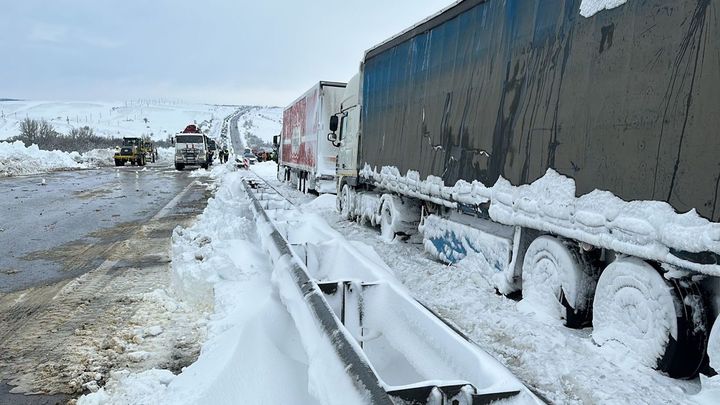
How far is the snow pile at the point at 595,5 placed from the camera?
389 cm

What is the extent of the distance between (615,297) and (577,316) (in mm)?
661

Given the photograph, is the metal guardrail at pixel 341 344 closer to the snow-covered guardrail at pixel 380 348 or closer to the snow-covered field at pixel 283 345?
the snow-covered guardrail at pixel 380 348

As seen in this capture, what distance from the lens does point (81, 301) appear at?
5.32 metres

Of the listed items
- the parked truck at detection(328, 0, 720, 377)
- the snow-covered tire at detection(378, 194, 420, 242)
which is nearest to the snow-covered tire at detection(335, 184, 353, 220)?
the snow-covered tire at detection(378, 194, 420, 242)

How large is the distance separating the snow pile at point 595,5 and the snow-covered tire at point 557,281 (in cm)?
206

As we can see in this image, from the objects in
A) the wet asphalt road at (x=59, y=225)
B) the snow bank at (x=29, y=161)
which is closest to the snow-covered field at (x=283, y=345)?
the wet asphalt road at (x=59, y=225)

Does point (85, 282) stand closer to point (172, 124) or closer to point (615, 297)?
point (615, 297)

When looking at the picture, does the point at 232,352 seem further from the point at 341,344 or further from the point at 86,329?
the point at 86,329

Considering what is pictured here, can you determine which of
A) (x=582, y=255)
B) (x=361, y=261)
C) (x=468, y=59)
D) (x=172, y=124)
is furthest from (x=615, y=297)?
(x=172, y=124)

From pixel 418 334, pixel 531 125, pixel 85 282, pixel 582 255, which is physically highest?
pixel 531 125

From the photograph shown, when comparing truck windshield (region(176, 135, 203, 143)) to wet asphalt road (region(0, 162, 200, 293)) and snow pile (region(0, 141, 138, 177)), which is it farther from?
wet asphalt road (region(0, 162, 200, 293))

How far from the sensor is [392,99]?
30.0 feet

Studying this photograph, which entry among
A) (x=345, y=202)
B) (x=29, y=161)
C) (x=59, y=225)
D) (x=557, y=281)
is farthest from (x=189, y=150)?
(x=557, y=281)

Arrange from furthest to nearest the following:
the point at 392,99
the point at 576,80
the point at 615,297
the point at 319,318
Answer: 1. the point at 392,99
2. the point at 576,80
3. the point at 615,297
4. the point at 319,318
